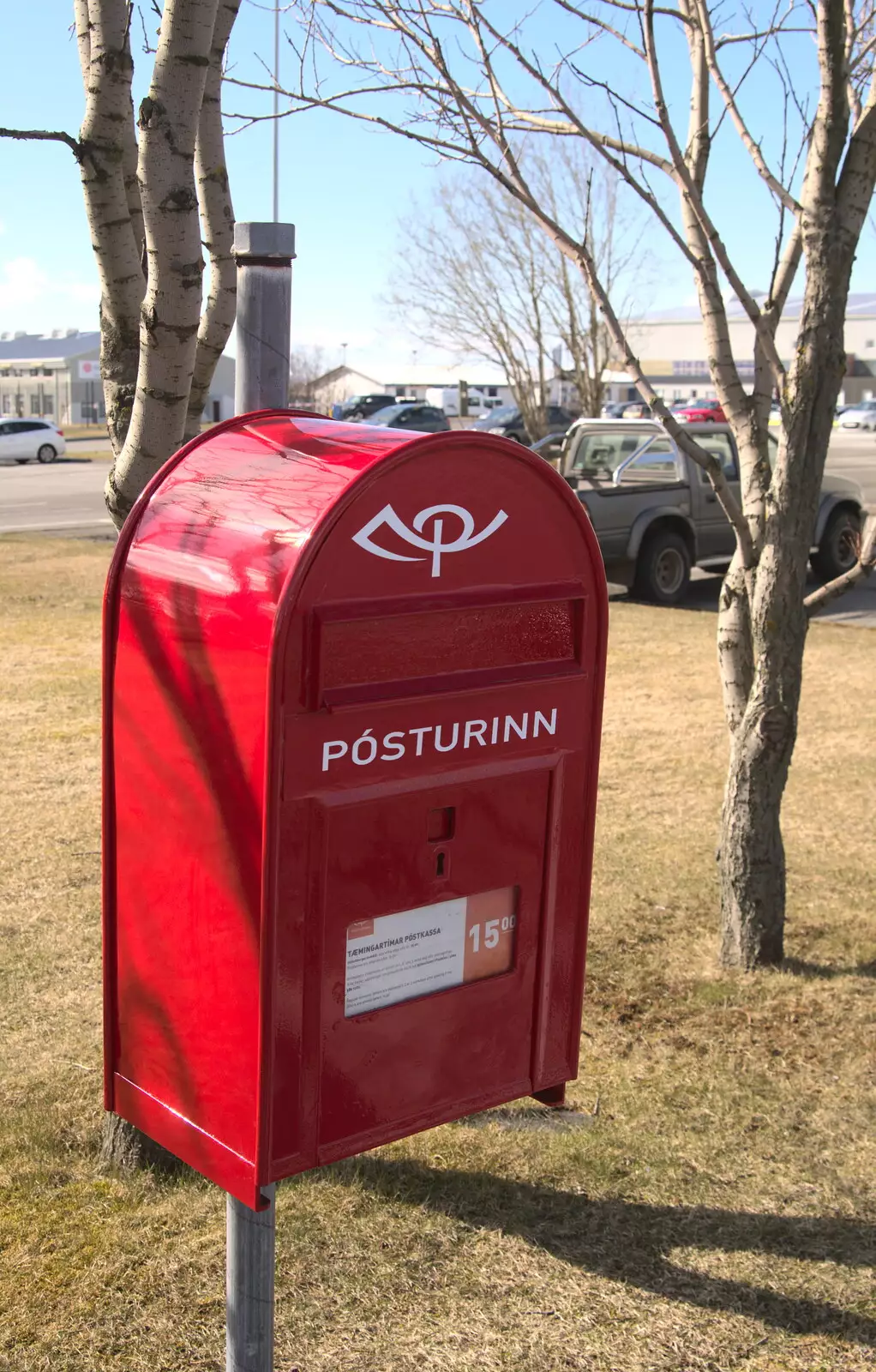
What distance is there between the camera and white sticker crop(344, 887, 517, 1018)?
230cm

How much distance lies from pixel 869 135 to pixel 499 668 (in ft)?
8.95

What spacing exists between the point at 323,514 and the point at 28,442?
35.8 meters

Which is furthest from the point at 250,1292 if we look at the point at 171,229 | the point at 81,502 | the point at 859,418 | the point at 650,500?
the point at 859,418

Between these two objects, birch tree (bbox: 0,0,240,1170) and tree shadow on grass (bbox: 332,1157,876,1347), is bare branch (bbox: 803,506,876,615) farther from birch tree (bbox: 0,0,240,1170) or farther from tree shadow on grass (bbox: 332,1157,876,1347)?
birch tree (bbox: 0,0,240,1170)

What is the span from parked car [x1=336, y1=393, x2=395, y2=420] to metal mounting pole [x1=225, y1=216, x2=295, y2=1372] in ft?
137

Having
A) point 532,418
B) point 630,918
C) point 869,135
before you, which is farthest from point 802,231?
point 532,418

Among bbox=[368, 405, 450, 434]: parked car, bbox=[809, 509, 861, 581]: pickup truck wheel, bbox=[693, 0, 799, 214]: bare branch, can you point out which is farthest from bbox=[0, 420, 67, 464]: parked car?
bbox=[693, 0, 799, 214]: bare branch

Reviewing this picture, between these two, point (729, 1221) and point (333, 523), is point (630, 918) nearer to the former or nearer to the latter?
point (729, 1221)

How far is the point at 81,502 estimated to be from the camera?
76.4 ft

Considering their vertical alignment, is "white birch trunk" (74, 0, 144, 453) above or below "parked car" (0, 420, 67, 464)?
above

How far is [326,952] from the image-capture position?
2225mm

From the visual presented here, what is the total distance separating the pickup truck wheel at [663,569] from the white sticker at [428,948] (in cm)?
1056

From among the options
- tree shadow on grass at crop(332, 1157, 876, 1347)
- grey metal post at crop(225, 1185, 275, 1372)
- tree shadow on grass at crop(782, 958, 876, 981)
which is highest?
grey metal post at crop(225, 1185, 275, 1372)

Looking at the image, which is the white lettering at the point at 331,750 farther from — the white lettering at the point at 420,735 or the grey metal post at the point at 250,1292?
the grey metal post at the point at 250,1292
